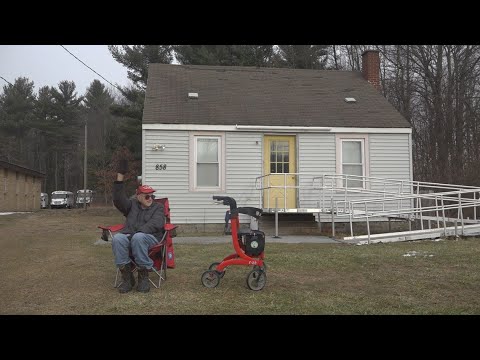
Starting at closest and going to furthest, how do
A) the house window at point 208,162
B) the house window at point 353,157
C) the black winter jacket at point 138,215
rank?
the black winter jacket at point 138,215 → the house window at point 208,162 → the house window at point 353,157

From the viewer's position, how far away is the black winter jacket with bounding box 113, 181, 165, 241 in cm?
590

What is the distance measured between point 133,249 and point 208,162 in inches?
301

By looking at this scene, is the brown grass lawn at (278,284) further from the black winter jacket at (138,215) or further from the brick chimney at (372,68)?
the brick chimney at (372,68)

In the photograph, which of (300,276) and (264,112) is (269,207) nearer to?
(264,112)

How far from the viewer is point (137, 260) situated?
561cm

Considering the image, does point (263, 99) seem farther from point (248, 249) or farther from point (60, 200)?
point (60, 200)

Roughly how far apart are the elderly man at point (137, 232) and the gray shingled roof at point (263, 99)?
695 centimetres

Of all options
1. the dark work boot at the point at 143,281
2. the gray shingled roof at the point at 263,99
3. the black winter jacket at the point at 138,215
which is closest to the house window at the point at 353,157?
the gray shingled roof at the point at 263,99

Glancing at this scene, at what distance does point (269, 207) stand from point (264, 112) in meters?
2.90

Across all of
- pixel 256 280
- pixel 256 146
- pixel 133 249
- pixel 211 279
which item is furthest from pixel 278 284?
pixel 256 146

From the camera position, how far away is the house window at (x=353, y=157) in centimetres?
1373

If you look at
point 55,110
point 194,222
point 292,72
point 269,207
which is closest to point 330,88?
point 292,72

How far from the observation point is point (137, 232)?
5848 millimetres

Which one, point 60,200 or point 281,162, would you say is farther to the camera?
point 60,200
